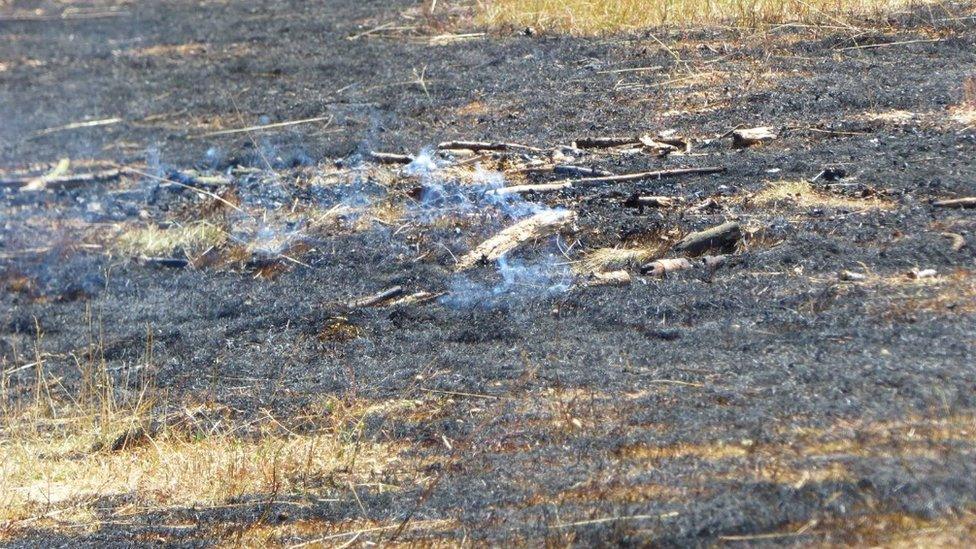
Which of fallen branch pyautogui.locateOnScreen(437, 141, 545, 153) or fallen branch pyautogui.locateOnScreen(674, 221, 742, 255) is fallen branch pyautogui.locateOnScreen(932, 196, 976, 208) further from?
fallen branch pyautogui.locateOnScreen(437, 141, 545, 153)

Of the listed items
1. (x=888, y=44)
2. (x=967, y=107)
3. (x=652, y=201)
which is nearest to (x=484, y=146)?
(x=652, y=201)

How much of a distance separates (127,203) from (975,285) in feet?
20.6

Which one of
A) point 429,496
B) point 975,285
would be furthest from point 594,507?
point 975,285

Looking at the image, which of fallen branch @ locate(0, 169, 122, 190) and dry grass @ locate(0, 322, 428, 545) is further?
fallen branch @ locate(0, 169, 122, 190)

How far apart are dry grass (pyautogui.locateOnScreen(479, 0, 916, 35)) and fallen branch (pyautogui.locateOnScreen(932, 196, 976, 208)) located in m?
2.75

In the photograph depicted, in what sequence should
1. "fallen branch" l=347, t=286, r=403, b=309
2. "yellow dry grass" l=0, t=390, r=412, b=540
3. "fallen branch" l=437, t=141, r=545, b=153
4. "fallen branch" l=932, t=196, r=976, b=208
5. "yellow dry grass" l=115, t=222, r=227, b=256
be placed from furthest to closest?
"yellow dry grass" l=115, t=222, r=227, b=256, "fallen branch" l=437, t=141, r=545, b=153, "fallen branch" l=347, t=286, r=403, b=309, "fallen branch" l=932, t=196, r=976, b=208, "yellow dry grass" l=0, t=390, r=412, b=540

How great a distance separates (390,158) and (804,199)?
3050mm

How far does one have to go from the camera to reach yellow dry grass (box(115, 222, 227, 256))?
24.9 ft

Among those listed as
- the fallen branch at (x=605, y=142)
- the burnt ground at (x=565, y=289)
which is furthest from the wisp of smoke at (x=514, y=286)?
the fallen branch at (x=605, y=142)

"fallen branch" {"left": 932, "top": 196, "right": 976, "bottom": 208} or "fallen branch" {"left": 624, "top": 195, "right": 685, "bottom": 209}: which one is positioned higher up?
"fallen branch" {"left": 932, "top": 196, "right": 976, "bottom": 208}

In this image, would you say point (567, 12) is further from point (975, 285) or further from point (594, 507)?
point (594, 507)

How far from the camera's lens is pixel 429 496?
4.09m

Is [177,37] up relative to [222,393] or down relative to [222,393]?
up

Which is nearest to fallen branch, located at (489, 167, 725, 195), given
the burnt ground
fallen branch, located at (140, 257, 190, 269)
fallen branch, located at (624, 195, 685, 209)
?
the burnt ground
